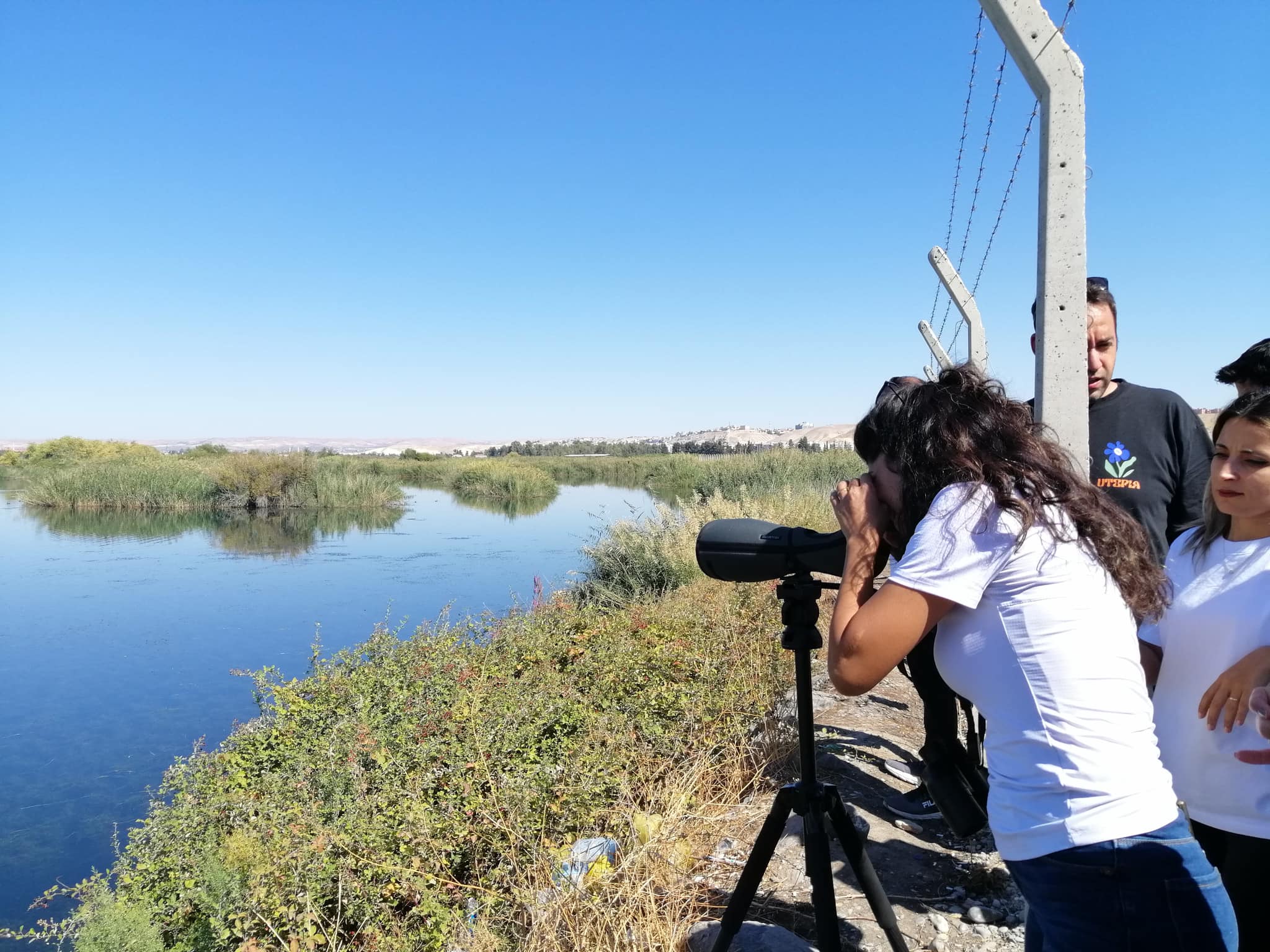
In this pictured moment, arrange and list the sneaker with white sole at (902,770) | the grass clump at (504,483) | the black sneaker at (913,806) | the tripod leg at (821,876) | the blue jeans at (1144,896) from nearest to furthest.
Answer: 1. the blue jeans at (1144,896)
2. the tripod leg at (821,876)
3. the black sneaker at (913,806)
4. the sneaker with white sole at (902,770)
5. the grass clump at (504,483)

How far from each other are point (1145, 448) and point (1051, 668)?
62.0 inches

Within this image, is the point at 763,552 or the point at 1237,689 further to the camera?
the point at 763,552

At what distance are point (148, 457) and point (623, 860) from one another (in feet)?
114

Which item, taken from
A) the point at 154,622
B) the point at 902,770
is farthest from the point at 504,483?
the point at 902,770

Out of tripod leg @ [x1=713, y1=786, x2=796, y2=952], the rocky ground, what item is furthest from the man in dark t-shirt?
tripod leg @ [x1=713, y1=786, x2=796, y2=952]

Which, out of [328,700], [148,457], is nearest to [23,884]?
[328,700]

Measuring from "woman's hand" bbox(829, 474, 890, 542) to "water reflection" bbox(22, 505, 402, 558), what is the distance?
15.6 meters

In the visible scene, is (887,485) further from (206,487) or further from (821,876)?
(206,487)

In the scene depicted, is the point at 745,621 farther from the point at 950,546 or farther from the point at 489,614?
the point at 950,546

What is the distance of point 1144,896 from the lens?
97 centimetres

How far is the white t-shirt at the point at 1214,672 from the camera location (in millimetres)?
1286

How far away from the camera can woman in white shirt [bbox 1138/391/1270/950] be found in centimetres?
128

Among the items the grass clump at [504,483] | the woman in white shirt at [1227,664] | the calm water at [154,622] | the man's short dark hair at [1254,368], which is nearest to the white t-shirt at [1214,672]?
the woman in white shirt at [1227,664]

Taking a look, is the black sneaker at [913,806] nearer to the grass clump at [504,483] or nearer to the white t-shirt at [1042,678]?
the white t-shirt at [1042,678]
